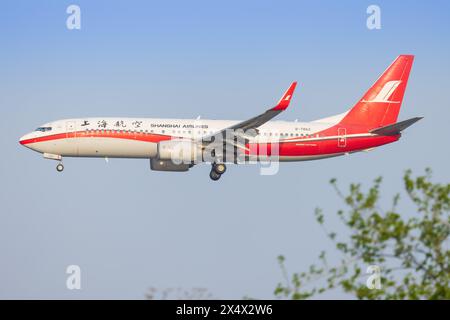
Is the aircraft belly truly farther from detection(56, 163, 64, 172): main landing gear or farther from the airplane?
detection(56, 163, 64, 172): main landing gear

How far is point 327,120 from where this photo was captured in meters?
63.7

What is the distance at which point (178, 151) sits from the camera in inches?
2255

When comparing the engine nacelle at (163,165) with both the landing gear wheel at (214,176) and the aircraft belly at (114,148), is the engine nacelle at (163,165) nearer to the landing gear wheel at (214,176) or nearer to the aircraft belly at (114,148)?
the aircraft belly at (114,148)

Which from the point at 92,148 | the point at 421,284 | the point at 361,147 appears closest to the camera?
the point at 421,284

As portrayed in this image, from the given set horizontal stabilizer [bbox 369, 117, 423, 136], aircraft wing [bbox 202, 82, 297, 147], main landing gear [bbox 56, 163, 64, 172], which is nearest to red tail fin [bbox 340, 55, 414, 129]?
horizontal stabilizer [bbox 369, 117, 423, 136]

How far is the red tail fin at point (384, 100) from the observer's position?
63875 mm

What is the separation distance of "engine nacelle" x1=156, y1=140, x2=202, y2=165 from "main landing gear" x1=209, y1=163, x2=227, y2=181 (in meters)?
1.97

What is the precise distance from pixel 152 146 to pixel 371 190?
35.6 meters

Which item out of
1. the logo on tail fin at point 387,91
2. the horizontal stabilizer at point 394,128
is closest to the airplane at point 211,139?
the horizontal stabilizer at point 394,128

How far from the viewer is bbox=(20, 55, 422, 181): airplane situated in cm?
5762

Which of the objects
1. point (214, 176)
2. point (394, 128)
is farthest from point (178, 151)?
point (394, 128)

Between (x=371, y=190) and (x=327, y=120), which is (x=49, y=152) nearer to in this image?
(x=327, y=120)
